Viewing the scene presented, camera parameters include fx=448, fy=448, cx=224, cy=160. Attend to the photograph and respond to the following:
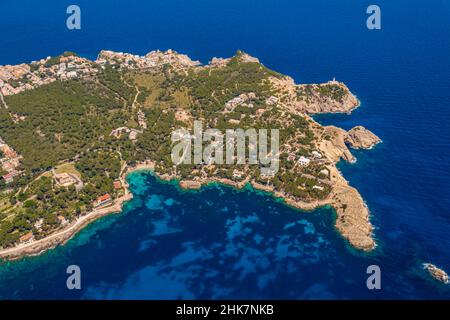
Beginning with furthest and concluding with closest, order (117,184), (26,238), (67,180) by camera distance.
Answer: (117,184)
(67,180)
(26,238)

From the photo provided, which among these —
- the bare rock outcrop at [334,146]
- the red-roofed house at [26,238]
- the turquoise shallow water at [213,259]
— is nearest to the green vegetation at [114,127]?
the red-roofed house at [26,238]

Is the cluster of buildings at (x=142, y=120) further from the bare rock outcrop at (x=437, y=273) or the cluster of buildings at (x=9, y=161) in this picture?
the bare rock outcrop at (x=437, y=273)

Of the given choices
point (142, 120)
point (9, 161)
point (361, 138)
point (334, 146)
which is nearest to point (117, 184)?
point (142, 120)

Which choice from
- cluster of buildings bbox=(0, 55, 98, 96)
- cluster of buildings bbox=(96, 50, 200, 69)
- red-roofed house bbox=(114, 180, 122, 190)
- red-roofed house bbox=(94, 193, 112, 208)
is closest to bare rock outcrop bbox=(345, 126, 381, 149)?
red-roofed house bbox=(114, 180, 122, 190)

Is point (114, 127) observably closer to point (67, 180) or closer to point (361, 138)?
point (67, 180)

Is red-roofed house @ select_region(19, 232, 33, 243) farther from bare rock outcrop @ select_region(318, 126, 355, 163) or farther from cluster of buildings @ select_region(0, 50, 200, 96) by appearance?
bare rock outcrop @ select_region(318, 126, 355, 163)

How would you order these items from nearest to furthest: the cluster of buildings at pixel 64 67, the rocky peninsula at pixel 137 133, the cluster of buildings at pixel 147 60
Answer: the rocky peninsula at pixel 137 133 → the cluster of buildings at pixel 64 67 → the cluster of buildings at pixel 147 60

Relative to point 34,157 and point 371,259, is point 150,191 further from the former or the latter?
point 371,259
